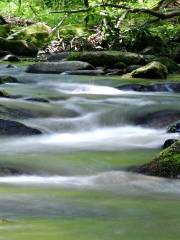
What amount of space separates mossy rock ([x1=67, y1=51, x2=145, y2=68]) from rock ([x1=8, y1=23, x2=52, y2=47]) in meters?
4.96

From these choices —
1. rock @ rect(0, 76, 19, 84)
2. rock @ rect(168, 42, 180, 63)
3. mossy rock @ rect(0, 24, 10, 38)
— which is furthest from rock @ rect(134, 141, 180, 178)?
mossy rock @ rect(0, 24, 10, 38)

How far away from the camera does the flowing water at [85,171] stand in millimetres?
3090

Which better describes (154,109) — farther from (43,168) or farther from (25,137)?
(43,168)

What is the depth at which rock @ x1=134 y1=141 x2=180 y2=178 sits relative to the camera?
191 inches

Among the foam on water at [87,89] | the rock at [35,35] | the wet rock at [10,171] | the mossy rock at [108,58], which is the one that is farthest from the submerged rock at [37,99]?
the rock at [35,35]

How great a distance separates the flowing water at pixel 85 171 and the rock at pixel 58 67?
2559 millimetres

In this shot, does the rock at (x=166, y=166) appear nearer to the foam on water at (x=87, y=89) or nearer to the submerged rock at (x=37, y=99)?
the submerged rock at (x=37, y=99)

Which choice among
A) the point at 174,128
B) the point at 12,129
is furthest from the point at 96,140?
the point at 12,129

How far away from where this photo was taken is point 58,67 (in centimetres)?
1432

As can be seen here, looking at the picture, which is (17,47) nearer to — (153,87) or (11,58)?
(11,58)

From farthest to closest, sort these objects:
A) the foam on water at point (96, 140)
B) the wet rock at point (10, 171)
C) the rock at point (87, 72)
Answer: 1. the rock at point (87, 72)
2. the foam on water at point (96, 140)
3. the wet rock at point (10, 171)

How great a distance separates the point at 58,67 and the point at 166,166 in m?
9.67

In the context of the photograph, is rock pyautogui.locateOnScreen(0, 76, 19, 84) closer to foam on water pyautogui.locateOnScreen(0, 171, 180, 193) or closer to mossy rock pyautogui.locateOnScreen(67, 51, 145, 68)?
mossy rock pyautogui.locateOnScreen(67, 51, 145, 68)

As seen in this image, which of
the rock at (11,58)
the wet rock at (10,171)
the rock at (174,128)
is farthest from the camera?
the rock at (11,58)
